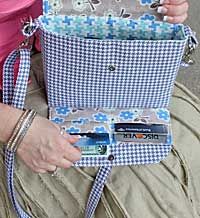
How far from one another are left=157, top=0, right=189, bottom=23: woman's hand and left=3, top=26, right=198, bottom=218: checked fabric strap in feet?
0.22

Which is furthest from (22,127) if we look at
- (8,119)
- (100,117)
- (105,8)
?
(105,8)

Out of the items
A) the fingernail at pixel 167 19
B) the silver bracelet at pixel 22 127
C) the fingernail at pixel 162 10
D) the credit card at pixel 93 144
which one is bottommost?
the credit card at pixel 93 144

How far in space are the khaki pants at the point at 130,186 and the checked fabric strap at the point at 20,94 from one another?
0.06ft

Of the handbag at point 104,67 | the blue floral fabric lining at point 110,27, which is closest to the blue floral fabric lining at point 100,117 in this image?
the handbag at point 104,67

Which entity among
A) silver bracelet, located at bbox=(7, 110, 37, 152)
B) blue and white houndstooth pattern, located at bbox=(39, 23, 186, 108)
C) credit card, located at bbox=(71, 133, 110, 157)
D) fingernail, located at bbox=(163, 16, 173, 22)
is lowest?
credit card, located at bbox=(71, 133, 110, 157)

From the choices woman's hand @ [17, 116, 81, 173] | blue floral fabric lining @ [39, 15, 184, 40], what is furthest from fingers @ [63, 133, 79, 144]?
blue floral fabric lining @ [39, 15, 184, 40]

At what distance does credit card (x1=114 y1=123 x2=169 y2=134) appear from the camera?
97cm

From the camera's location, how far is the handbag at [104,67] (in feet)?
2.98

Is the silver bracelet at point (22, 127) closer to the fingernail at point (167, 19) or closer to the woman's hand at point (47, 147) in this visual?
the woman's hand at point (47, 147)

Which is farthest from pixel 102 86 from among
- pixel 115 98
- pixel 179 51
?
pixel 179 51

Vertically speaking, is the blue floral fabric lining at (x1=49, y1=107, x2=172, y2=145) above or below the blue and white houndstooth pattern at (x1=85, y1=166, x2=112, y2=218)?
above

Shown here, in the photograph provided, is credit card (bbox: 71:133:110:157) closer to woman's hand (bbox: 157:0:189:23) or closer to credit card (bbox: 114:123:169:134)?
credit card (bbox: 114:123:169:134)

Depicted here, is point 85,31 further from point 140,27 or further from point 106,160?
point 106,160

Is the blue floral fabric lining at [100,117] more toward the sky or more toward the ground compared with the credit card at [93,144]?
more toward the sky
